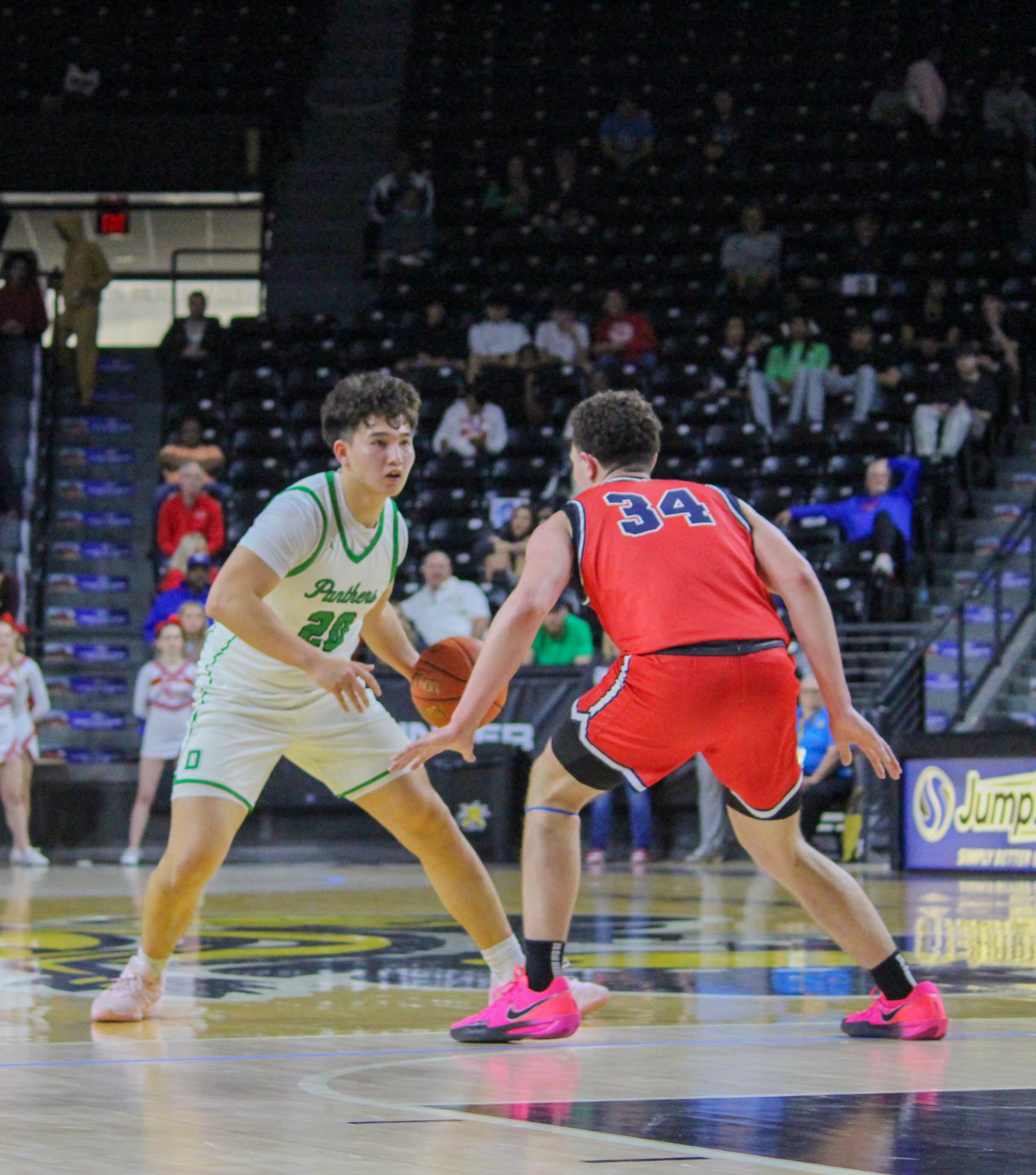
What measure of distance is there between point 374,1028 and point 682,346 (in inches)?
571

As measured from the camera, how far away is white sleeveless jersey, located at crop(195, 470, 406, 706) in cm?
516

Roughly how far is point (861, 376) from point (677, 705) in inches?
535

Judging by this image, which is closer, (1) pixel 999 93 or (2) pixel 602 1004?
(2) pixel 602 1004

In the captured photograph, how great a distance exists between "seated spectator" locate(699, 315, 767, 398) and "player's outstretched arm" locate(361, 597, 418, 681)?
41.7 feet

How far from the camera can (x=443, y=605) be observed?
1446 centimetres

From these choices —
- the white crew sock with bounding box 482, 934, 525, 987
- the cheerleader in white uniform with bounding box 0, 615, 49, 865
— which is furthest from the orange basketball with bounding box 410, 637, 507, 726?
the cheerleader in white uniform with bounding box 0, 615, 49, 865

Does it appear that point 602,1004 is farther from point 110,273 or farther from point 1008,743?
point 110,273

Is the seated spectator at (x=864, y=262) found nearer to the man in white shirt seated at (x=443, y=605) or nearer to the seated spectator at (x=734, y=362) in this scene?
the seated spectator at (x=734, y=362)

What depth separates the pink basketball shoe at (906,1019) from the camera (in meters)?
4.66

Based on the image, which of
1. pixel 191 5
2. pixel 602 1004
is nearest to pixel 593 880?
pixel 602 1004

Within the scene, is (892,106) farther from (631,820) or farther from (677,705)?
(677,705)

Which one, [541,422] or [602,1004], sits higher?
[541,422]

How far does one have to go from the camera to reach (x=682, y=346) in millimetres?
18812

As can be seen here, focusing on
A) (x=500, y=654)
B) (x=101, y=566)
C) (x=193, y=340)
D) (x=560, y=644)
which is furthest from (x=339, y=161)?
(x=500, y=654)
